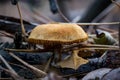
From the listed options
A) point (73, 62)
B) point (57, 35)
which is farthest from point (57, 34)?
point (73, 62)

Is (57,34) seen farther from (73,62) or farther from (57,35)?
(73,62)

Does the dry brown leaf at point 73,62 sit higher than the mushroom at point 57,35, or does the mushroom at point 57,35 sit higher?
the mushroom at point 57,35

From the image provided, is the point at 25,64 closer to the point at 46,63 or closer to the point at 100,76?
the point at 46,63

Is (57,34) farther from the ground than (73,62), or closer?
farther from the ground

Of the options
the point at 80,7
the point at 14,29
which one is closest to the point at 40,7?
the point at 80,7

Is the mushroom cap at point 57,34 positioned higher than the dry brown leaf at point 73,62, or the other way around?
the mushroom cap at point 57,34

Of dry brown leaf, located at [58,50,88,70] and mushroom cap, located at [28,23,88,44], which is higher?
mushroom cap, located at [28,23,88,44]
